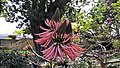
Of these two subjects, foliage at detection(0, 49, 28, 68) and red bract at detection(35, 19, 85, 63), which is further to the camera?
foliage at detection(0, 49, 28, 68)

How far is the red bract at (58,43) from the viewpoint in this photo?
5.08 feet

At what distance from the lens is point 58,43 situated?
1579 millimetres

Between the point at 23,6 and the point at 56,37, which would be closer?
the point at 56,37

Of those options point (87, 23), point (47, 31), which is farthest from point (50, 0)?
point (47, 31)

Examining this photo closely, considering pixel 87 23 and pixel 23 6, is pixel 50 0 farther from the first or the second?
pixel 87 23

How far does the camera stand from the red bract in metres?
1.55

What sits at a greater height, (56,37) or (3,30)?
(56,37)

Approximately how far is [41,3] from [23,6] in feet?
2.84

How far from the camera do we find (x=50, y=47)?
1.56 meters

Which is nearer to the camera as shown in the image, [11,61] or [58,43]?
[58,43]

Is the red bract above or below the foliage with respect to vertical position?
above

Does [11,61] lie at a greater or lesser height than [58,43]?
lesser

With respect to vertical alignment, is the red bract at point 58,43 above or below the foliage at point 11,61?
above

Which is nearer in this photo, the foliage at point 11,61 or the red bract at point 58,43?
the red bract at point 58,43
